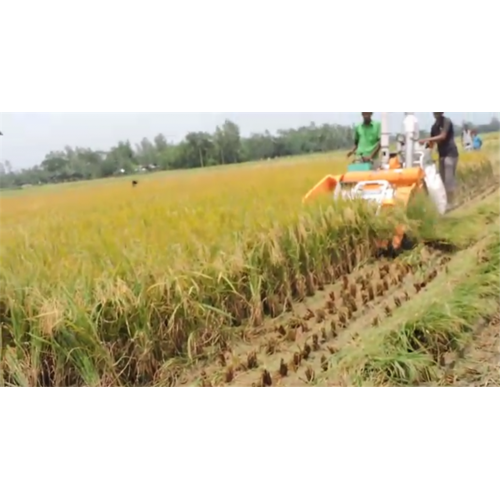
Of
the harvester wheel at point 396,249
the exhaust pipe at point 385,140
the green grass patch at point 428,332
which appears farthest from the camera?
the harvester wheel at point 396,249

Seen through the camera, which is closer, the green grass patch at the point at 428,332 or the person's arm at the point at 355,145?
→ the green grass patch at the point at 428,332

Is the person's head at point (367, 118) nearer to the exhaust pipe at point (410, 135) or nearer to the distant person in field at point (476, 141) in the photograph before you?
the exhaust pipe at point (410, 135)

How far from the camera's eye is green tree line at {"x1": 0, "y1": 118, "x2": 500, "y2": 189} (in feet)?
9.36

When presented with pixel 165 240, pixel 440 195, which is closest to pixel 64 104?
pixel 165 240

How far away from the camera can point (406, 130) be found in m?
2.88

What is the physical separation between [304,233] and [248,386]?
31.0 inches

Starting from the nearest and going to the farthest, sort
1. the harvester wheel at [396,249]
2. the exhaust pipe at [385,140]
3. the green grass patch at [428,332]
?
1. the green grass patch at [428,332]
2. the exhaust pipe at [385,140]
3. the harvester wheel at [396,249]

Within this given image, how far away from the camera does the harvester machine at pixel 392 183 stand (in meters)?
3.00

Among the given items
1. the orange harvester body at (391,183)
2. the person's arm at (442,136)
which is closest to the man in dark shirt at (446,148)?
the person's arm at (442,136)

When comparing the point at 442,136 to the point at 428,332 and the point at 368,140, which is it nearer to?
the point at 368,140

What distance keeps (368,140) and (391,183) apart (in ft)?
0.90

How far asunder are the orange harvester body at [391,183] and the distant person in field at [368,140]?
8cm

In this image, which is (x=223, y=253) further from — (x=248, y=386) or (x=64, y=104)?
(x=64, y=104)

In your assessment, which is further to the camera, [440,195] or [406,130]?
[440,195]
